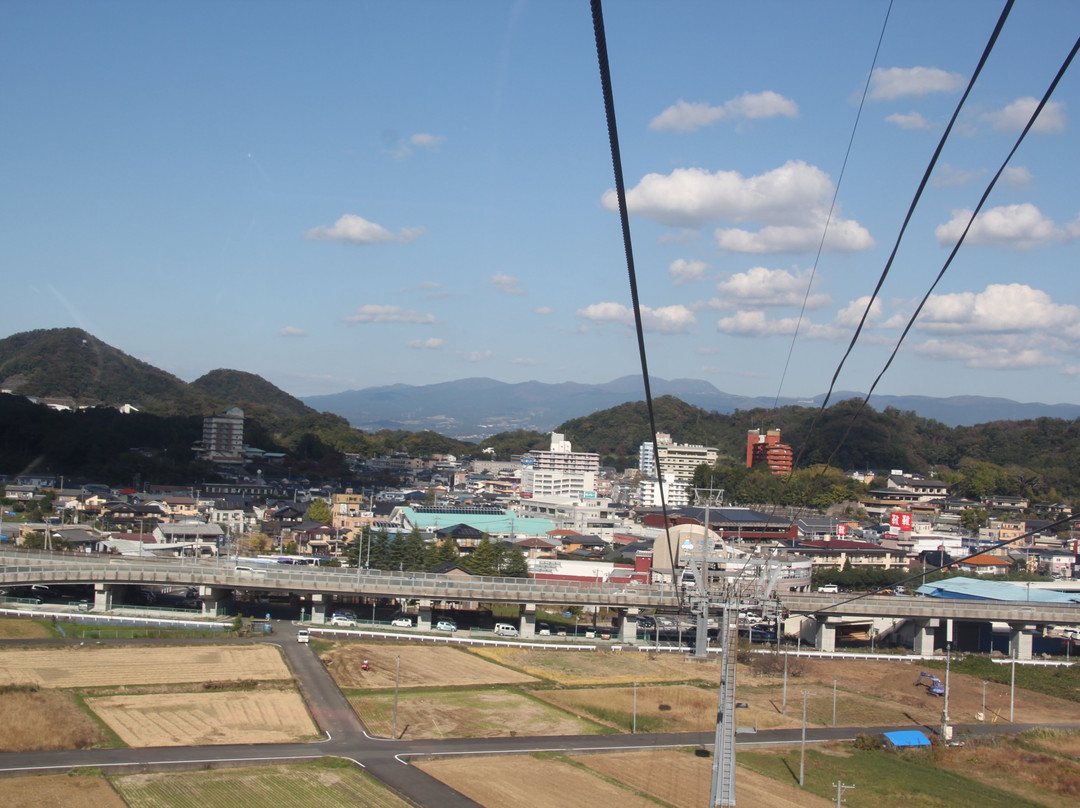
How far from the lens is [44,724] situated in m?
10.7

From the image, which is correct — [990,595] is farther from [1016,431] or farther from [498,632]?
[1016,431]

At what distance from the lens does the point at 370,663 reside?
15.5m

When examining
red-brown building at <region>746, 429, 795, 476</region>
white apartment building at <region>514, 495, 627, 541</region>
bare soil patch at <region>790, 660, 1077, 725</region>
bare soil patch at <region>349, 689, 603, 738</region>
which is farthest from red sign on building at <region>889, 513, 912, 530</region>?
bare soil patch at <region>349, 689, 603, 738</region>

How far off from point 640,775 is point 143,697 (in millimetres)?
6888

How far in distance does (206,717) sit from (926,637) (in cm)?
1526

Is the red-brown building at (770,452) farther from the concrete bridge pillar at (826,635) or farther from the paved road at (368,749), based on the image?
the paved road at (368,749)

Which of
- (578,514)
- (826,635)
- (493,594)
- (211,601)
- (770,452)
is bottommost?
(826,635)

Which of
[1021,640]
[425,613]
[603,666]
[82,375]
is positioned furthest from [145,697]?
[82,375]

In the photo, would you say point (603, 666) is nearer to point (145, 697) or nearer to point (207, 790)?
point (145, 697)

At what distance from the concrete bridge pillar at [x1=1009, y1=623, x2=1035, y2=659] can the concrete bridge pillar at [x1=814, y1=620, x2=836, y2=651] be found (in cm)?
376

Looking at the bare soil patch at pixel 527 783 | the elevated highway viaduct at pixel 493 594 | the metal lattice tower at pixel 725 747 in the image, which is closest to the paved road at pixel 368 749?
the bare soil patch at pixel 527 783

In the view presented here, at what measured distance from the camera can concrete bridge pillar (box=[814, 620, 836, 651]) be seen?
20000 millimetres

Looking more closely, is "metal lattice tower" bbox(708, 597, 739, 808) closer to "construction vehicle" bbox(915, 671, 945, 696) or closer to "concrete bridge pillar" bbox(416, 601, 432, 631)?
"construction vehicle" bbox(915, 671, 945, 696)

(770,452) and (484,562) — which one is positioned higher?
(770,452)
